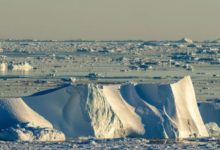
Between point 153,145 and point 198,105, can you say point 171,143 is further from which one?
point 198,105

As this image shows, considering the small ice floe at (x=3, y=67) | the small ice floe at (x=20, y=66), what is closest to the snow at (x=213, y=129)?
the small ice floe at (x=20, y=66)

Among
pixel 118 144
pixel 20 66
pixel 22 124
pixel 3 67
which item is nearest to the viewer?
pixel 118 144

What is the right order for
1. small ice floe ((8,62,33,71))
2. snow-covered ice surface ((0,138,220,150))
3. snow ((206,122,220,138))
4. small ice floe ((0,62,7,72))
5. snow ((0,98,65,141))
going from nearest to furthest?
snow-covered ice surface ((0,138,220,150)), snow ((0,98,65,141)), snow ((206,122,220,138)), small ice floe ((0,62,7,72)), small ice floe ((8,62,33,71))

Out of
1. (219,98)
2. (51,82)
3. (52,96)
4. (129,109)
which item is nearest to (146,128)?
(129,109)

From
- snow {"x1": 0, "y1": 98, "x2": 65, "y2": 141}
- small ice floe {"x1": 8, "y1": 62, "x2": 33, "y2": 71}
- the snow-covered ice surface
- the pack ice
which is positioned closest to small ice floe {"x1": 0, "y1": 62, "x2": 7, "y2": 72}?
small ice floe {"x1": 8, "y1": 62, "x2": 33, "y2": 71}

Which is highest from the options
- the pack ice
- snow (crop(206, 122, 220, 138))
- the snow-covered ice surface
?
the pack ice

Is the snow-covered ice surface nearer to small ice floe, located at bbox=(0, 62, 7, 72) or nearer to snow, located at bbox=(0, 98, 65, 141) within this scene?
snow, located at bbox=(0, 98, 65, 141)

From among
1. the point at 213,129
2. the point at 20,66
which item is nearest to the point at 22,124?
the point at 213,129

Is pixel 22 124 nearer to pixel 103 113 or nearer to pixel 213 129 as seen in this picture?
pixel 103 113
